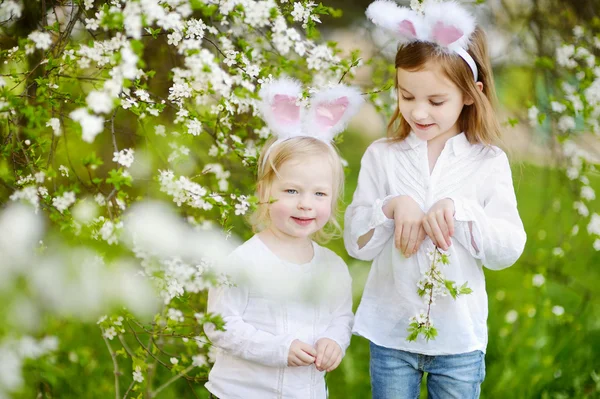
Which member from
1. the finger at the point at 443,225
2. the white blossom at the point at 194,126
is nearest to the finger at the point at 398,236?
the finger at the point at 443,225

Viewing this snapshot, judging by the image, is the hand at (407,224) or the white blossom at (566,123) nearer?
the hand at (407,224)

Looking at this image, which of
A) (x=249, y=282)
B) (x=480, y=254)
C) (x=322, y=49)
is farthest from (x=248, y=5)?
(x=480, y=254)

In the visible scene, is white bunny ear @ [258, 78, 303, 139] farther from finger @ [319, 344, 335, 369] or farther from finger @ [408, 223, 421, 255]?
finger @ [319, 344, 335, 369]

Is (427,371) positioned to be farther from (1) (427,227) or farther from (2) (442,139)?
(2) (442,139)

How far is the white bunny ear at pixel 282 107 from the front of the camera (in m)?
2.00

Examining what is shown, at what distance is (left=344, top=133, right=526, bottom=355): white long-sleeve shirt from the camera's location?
1.91 metres

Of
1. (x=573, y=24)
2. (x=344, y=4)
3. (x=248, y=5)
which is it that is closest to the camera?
Answer: (x=248, y=5)

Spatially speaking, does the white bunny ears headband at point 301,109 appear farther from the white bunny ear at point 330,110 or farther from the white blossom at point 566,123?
the white blossom at point 566,123

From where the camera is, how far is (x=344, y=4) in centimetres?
479

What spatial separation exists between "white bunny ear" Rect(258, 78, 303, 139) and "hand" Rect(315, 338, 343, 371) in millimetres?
601

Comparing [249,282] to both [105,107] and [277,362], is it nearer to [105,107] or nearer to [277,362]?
[277,362]

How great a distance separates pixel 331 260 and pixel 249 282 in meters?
0.27

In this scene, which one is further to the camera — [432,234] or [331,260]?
[331,260]

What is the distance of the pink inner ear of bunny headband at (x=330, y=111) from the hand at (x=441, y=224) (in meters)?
0.42
